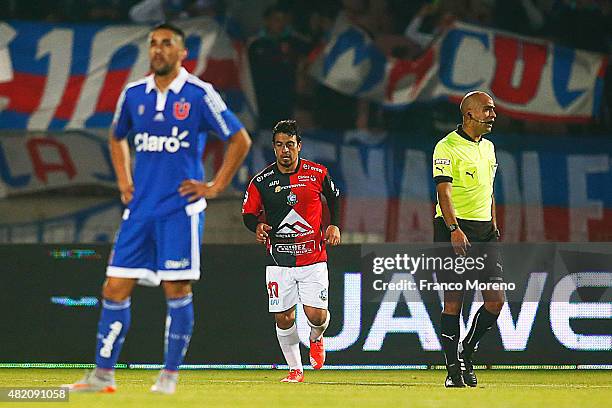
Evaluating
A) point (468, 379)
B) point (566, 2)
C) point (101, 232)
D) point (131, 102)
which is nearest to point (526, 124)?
point (566, 2)

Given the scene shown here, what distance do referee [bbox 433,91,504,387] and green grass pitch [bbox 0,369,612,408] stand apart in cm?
29

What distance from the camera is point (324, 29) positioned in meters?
14.2

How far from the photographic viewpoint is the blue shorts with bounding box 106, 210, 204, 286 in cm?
646

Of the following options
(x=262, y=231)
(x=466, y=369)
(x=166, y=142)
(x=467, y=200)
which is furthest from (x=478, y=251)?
(x=166, y=142)

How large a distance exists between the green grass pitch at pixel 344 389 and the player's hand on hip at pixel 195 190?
109 cm

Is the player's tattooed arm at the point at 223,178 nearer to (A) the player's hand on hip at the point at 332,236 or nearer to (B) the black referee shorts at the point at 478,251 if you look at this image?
(B) the black referee shorts at the point at 478,251

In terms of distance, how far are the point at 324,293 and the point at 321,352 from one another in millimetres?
492

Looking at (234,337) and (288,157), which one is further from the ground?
(288,157)

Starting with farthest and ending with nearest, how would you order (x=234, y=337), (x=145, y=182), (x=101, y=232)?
(x=101, y=232), (x=234, y=337), (x=145, y=182)

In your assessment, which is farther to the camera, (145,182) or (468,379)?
(468,379)

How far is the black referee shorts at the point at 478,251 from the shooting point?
27.9 ft

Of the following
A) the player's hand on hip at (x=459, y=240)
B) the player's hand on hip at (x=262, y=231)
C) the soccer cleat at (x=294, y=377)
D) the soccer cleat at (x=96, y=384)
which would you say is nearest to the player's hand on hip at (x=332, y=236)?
the player's hand on hip at (x=262, y=231)

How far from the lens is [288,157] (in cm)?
905

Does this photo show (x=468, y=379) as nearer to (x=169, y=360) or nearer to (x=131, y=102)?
(x=169, y=360)
